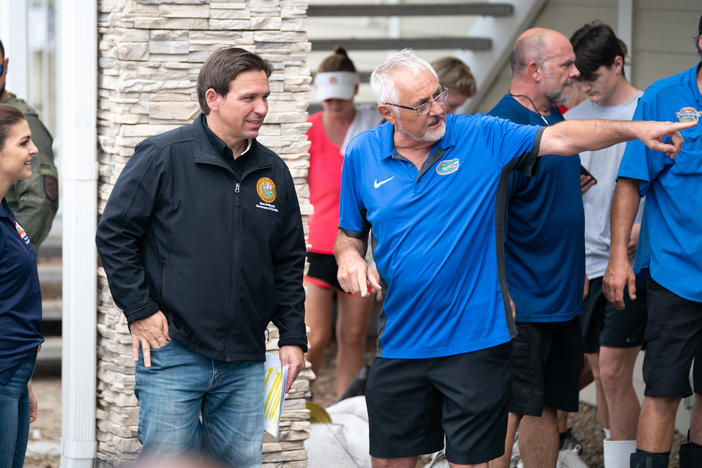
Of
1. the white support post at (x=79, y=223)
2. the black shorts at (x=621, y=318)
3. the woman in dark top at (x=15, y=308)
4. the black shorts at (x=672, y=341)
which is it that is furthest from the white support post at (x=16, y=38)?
the black shorts at (x=672, y=341)

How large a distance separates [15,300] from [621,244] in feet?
7.98

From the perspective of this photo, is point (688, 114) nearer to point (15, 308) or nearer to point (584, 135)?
point (584, 135)

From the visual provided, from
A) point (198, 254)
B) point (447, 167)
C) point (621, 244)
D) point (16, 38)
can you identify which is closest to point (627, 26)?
point (621, 244)

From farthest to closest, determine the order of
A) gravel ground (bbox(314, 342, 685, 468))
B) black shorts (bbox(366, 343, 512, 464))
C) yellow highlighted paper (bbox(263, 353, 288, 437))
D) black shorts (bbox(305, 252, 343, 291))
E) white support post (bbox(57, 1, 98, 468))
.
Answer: black shorts (bbox(305, 252, 343, 291)) → gravel ground (bbox(314, 342, 685, 468)) → white support post (bbox(57, 1, 98, 468)) → black shorts (bbox(366, 343, 512, 464)) → yellow highlighted paper (bbox(263, 353, 288, 437))

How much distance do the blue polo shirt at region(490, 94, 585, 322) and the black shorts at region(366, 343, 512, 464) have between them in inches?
22.4

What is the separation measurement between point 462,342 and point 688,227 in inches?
45.1

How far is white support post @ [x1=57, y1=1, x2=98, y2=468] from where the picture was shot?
4.75 metres

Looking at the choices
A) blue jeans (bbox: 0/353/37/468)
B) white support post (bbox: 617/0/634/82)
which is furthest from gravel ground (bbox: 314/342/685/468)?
blue jeans (bbox: 0/353/37/468)

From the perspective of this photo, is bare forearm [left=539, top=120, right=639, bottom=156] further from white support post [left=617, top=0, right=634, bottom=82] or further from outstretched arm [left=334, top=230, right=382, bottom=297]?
white support post [left=617, top=0, right=634, bottom=82]

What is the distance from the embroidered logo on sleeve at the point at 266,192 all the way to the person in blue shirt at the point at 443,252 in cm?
37

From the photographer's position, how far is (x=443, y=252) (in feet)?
12.7

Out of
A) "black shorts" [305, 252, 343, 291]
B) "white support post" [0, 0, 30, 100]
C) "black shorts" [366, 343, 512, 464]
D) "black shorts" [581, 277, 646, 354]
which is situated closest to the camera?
"black shorts" [366, 343, 512, 464]

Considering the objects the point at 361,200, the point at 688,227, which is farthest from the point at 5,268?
the point at 688,227

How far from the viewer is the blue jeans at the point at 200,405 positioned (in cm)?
359
